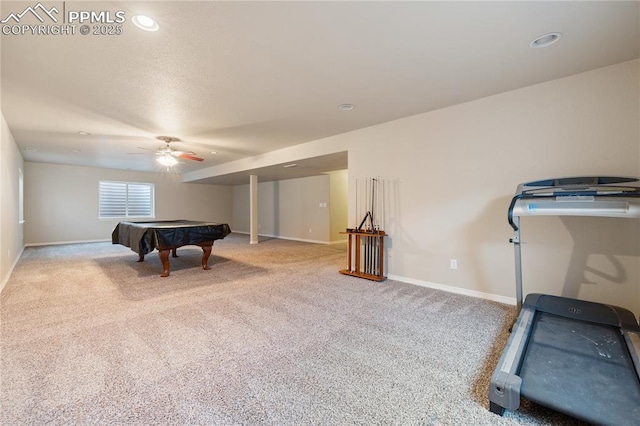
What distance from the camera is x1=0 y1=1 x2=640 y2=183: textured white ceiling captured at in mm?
1805

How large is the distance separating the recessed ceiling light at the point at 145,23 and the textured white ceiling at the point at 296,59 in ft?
0.17

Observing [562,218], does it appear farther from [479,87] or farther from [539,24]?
[539,24]

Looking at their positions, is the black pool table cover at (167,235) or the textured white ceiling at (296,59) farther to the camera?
the black pool table cover at (167,235)

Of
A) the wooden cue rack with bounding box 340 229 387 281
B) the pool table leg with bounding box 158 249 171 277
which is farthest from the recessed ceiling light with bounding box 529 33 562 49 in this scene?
the pool table leg with bounding box 158 249 171 277

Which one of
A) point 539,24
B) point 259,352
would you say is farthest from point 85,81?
point 539,24

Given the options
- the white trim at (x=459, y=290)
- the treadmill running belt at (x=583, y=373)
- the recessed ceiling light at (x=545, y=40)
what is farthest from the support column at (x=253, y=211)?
the treadmill running belt at (x=583, y=373)

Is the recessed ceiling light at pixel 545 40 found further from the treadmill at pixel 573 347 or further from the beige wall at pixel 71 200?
the beige wall at pixel 71 200

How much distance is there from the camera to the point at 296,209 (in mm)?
8711

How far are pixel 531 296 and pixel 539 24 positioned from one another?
2.21m

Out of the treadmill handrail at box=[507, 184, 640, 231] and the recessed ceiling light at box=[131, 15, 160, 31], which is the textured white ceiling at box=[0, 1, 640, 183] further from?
the treadmill handrail at box=[507, 184, 640, 231]

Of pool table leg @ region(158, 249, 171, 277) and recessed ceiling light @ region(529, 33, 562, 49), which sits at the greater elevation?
recessed ceiling light @ region(529, 33, 562, 49)

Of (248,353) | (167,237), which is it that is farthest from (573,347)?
(167,237)

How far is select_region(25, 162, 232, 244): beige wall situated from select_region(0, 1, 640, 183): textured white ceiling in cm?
457

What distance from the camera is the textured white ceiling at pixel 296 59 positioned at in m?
1.80
